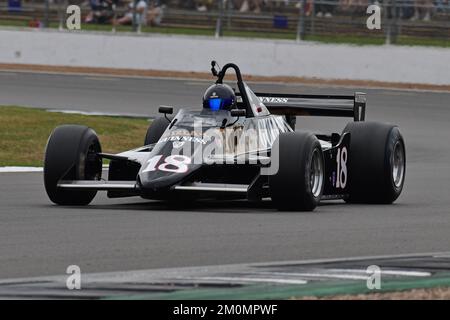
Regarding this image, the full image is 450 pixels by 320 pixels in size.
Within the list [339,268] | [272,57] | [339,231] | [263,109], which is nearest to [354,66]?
[272,57]

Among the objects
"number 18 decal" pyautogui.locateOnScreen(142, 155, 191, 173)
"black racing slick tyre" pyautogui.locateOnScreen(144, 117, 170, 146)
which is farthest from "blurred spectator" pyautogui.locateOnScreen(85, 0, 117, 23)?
"number 18 decal" pyautogui.locateOnScreen(142, 155, 191, 173)

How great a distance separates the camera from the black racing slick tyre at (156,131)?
45.1 ft

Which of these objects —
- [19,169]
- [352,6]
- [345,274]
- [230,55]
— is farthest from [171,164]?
[352,6]

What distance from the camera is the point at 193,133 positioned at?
39.6 ft

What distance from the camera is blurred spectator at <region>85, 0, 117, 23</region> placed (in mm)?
35375

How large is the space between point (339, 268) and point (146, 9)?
1027 inches

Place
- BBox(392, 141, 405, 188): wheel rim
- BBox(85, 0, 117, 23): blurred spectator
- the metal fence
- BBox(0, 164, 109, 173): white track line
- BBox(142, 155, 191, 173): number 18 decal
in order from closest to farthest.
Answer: BBox(142, 155, 191, 173): number 18 decal, BBox(392, 141, 405, 188): wheel rim, BBox(0, 164, 109, 173): white track line, the metal fence, BBox(85, 0, 117, 23): blurred spectator

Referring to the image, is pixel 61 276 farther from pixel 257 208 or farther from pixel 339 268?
pixel 257 208

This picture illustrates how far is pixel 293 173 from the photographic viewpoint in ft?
37.6

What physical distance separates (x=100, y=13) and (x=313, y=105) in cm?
2214

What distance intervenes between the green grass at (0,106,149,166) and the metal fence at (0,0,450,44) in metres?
10.4

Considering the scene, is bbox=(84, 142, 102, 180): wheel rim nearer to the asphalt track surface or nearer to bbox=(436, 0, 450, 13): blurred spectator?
the asphalt track surface

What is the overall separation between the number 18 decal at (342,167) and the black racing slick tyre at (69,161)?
91.0 inches

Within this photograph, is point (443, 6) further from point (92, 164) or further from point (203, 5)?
point (92, 164)
